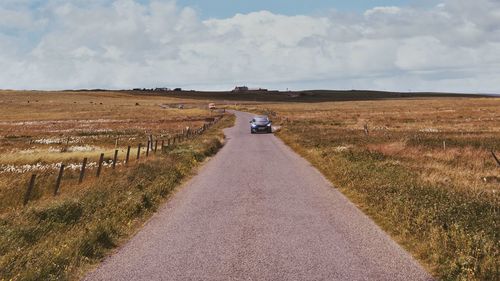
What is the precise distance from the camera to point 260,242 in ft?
32.4

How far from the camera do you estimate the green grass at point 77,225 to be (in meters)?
8.29

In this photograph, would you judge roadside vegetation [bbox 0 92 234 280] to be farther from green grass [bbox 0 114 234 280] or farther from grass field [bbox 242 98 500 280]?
grass field [bbox 242 98 500 280]

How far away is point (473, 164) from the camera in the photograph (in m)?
21.6

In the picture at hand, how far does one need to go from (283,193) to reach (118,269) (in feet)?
26.9

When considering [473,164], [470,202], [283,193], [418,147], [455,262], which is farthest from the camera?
[418,147]

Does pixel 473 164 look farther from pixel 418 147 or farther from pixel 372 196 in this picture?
pixel 372 196

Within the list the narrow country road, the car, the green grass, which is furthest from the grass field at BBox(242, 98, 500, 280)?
the car

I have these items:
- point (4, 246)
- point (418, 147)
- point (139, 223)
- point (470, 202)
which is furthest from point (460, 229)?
point (418, 147)

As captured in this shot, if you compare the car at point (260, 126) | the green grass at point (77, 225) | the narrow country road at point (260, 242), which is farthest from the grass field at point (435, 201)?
the car at point (260, 126)

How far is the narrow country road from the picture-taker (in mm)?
8078

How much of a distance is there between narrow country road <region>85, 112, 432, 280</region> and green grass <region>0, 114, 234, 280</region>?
440mm

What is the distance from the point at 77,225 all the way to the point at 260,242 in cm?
427

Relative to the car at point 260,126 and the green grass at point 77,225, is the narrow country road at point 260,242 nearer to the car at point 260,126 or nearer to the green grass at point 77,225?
the green grass at point 77,225

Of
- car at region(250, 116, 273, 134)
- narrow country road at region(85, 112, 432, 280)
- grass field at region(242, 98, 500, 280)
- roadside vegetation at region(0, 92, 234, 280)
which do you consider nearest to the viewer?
narrow country road at region(85, 112, 432, 280)
